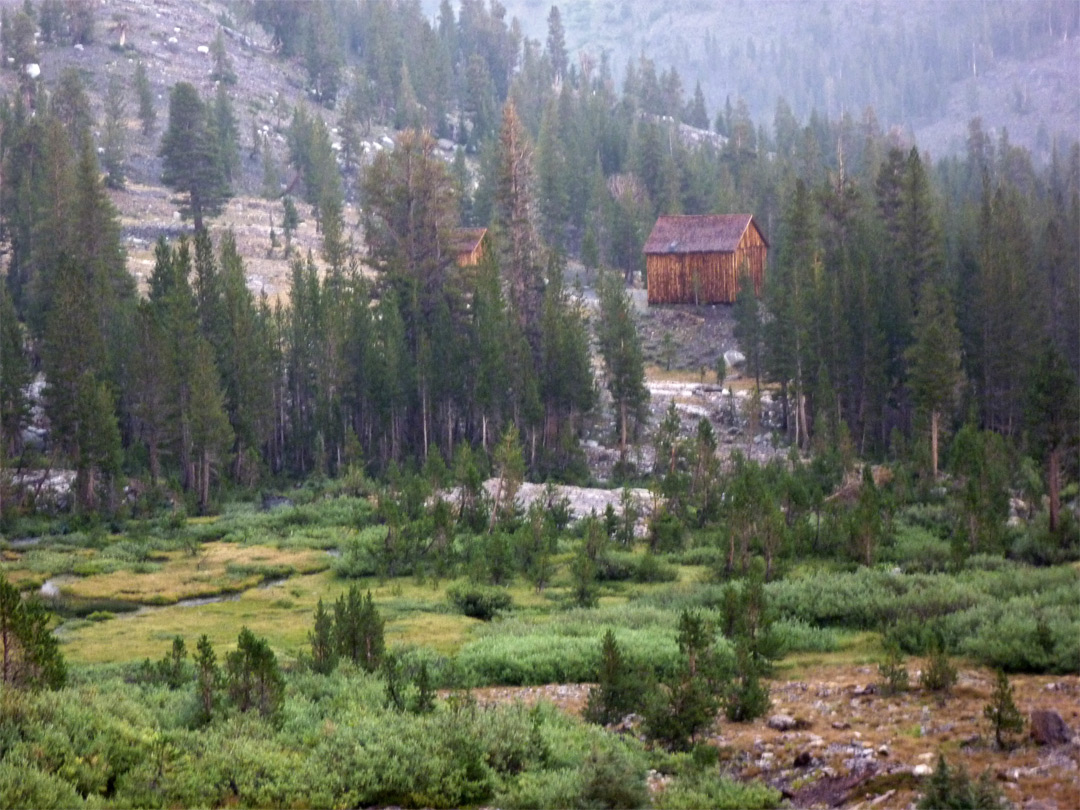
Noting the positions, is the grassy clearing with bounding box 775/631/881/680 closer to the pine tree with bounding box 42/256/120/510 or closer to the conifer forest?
the conifer forest

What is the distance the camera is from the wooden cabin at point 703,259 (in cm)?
7838

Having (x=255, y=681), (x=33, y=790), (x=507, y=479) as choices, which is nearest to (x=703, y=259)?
(x=507, y=479)

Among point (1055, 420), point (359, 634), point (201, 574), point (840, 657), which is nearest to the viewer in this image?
point (359, 634)

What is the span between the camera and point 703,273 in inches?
3108

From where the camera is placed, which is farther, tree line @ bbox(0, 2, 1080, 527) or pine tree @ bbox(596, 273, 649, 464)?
pine tree @ bbox(596, 273, 649, 464)

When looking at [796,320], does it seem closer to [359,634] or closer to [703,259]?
[703,259]

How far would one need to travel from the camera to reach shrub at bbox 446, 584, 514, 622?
93.8ft

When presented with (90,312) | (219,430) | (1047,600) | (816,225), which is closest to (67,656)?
(1047,600)

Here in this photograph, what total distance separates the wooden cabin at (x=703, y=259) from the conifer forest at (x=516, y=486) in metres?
0.87

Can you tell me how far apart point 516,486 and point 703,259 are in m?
44.1

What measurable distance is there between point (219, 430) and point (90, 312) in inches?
284

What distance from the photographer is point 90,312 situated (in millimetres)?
49219

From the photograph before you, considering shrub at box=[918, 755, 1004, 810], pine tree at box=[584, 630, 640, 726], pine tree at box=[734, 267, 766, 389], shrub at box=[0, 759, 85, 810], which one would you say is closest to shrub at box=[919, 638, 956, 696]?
pine tree at box=[584, 630, 640, 726]

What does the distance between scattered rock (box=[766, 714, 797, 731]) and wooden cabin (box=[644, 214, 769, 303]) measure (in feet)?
204
